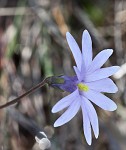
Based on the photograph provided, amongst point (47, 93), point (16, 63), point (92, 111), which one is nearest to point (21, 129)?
point (47, 93)

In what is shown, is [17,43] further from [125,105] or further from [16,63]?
[125,105]

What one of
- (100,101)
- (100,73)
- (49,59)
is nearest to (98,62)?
(100,73)

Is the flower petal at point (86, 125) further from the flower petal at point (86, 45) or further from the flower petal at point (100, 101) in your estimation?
the flower petal at point (86, 45)

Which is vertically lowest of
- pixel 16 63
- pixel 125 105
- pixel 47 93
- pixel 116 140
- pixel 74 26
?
pixel 116 140

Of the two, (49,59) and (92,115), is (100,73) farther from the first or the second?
(49,59)

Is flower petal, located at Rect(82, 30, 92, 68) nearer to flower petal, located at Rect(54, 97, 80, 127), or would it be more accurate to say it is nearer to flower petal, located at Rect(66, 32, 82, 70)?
flower petal, located at Rect(66, 32, 82, 70)

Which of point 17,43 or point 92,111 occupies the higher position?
point 17,43
